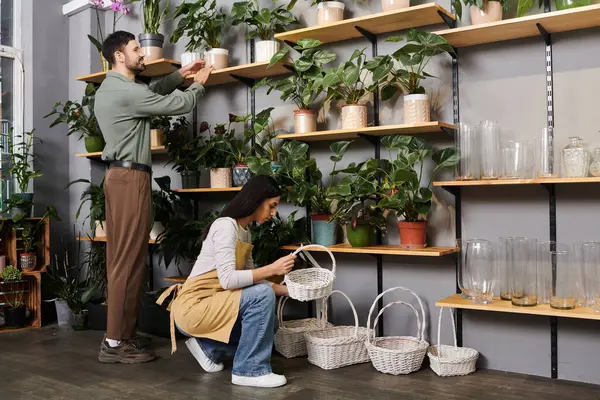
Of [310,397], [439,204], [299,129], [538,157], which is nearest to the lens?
[310,397]

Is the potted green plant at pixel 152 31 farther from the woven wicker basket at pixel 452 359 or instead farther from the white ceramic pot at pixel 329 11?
the woven wicker basket at pixel 452 359

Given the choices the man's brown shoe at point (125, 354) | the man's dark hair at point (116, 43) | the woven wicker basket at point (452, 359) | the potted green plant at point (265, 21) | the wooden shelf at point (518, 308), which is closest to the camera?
the wooden shelf at point (518, 308)

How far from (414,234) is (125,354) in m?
1.78

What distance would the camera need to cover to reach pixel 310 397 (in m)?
2.83

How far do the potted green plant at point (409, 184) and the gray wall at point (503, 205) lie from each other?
21cm

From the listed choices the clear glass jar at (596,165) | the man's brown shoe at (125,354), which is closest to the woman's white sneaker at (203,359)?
the man's brown shoe at (125,354)

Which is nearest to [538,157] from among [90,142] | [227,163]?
[227,163]

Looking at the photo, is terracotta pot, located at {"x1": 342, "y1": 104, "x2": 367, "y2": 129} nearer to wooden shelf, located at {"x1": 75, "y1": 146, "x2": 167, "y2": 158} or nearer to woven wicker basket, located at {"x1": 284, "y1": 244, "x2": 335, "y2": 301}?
woven wicker basket, located at {"x1": 284, "y1": 244, "x2": 335, "y2": 301}

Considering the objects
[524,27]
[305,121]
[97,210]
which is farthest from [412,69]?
[97,210]

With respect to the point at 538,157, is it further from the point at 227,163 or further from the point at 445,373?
the point at 227,163

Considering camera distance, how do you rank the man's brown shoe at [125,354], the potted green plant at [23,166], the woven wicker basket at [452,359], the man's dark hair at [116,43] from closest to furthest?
the woven wicker basket at [452,359] → the man's brown shoe at [125,354] → the man's dark hair at [116,43] → the potted green plant at [23,166]

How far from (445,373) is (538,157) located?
3.91 feet

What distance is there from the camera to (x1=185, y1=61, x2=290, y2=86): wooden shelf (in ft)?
13.0

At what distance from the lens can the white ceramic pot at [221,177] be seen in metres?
4.12
